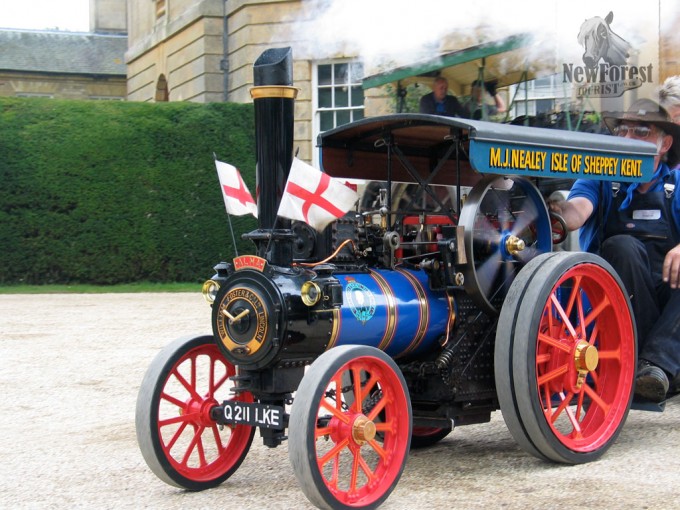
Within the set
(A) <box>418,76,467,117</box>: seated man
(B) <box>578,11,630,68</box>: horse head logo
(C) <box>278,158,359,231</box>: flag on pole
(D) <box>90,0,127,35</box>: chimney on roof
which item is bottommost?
(C) <box>278,158,359,231</box>: flag on pole

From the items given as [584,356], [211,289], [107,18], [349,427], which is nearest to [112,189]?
[211,289]

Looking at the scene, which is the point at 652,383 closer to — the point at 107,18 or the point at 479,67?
the point at 479,67

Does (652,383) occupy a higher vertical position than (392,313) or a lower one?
lower

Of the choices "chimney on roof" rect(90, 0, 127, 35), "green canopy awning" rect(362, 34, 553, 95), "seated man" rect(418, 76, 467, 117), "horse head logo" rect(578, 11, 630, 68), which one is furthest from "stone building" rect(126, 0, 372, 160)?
"chimney on roof" rect(90, 0, 127, 35)

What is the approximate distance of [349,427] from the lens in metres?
3.31

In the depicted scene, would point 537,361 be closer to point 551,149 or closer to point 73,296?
point 551,149

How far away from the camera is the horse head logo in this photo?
25.1ft

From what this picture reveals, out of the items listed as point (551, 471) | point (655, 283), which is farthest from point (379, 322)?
point (655, 283)

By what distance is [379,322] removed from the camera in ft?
12.3

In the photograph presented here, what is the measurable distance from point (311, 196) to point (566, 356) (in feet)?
4.21

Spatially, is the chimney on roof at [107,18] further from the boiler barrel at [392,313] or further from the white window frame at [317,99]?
the boiler barrel at [392,313]

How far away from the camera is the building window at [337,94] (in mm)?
14508
